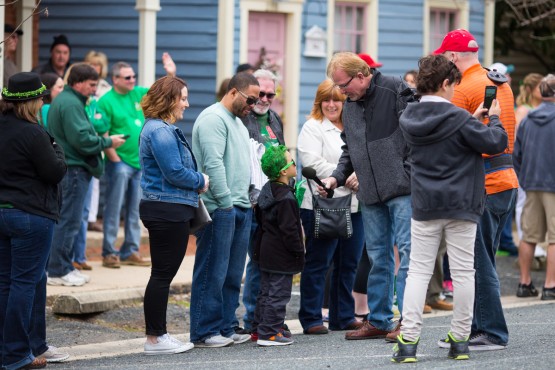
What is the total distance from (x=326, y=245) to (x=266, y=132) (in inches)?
40.3

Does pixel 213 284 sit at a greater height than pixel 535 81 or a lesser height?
lesser

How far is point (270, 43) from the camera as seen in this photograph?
53.8 ft

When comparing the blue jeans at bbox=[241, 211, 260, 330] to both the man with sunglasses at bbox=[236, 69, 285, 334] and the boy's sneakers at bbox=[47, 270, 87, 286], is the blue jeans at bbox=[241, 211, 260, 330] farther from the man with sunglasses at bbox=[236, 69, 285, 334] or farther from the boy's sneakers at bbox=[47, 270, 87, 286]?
the boy's sneakers at bbox=[47, 270, 87, 286]

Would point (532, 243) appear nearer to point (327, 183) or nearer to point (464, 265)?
point (327, 183)

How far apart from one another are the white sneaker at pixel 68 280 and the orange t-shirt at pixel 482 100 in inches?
177

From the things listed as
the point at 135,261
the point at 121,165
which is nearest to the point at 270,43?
the point at 121,165

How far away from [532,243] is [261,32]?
594 centimetres

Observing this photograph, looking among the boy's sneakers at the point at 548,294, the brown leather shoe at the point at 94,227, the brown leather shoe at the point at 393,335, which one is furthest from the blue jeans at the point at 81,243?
the boy's sneakers at the point at 548,294

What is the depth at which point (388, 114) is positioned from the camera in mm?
8281

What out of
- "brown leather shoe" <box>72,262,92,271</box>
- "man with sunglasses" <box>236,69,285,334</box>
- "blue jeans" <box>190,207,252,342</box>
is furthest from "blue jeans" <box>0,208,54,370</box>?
"brown leather shoe" <box>72,262,92,271</box>

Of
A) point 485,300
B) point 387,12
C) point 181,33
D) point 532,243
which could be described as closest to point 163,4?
point 181,33

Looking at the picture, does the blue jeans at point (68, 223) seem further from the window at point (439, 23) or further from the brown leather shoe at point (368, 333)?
the window at point (439, 23)

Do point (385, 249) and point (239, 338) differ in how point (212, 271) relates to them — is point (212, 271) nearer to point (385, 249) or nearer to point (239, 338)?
point (239, 338)

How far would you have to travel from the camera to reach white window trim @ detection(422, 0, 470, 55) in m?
17.9
